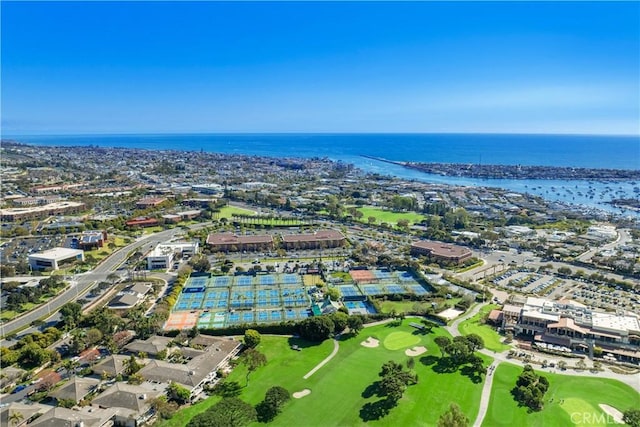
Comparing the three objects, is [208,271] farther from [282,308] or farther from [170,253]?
[282,308]

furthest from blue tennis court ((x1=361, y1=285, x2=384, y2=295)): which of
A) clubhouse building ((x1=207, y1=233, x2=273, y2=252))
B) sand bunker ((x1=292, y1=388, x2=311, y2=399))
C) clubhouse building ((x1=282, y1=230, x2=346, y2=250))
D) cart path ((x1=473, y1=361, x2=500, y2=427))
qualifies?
clubhouse building ((x1=207, y1=233, x2=273, y2=252))

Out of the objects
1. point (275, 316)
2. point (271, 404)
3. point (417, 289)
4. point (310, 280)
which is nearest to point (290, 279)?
point (310, 280)

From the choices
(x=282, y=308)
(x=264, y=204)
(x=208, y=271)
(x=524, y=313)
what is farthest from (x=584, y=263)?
(x=264, y=204)

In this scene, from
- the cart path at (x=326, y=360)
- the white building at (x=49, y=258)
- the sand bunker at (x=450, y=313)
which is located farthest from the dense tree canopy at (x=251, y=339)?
the white building at (x=49, y=258)

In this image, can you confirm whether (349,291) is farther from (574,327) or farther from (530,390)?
(530,390)

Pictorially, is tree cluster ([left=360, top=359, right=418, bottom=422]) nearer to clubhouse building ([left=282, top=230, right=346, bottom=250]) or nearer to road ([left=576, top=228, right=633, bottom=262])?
clubhouse building ([left=282, top=230, right=346, bottom=250])
